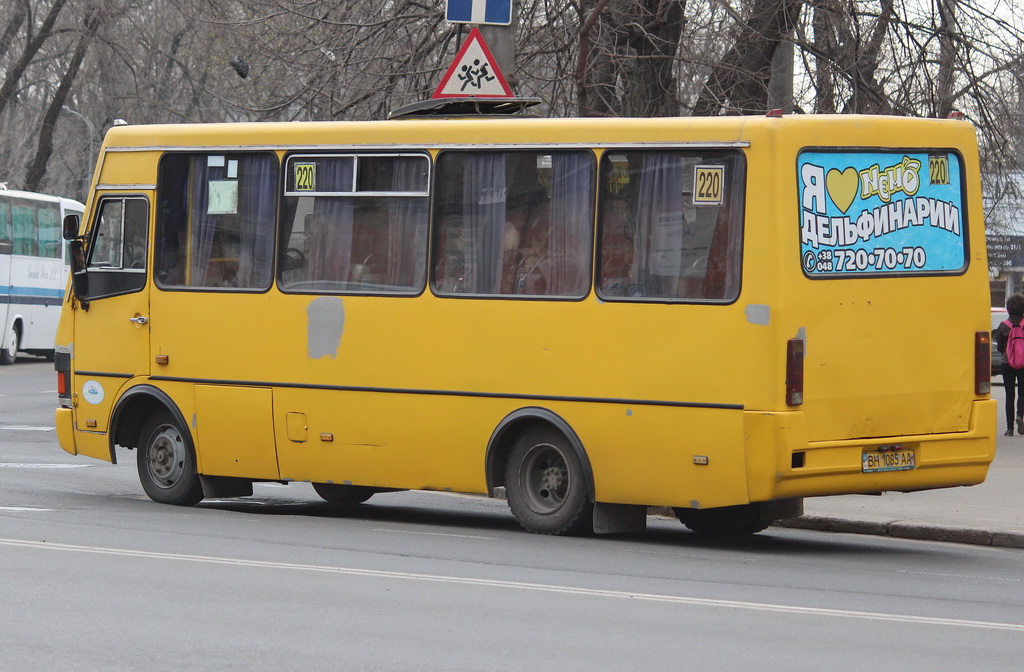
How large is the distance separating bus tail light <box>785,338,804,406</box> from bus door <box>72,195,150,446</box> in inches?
212

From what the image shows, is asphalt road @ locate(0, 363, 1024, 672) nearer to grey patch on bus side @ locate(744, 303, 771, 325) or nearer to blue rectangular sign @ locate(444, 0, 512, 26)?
grey patch on bus side @ locate(744, 303, 771, 325)

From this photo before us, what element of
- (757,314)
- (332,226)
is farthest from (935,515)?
(332,226)

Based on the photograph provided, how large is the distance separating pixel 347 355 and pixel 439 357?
810mm

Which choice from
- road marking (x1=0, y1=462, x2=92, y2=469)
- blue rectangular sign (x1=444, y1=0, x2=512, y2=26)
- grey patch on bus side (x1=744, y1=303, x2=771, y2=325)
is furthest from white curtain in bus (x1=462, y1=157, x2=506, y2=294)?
road marking (x1=0, y1=462, x2=92, y2=469)

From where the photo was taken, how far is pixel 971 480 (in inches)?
422

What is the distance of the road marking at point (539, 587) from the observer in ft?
25.5

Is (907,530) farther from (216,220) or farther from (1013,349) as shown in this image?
(1013,349)

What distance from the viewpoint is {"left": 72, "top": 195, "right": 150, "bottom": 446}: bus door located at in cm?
1280

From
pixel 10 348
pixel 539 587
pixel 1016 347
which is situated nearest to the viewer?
pixel 539 587

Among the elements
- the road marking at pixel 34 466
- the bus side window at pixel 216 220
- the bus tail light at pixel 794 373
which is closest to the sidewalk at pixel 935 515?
the bus tail light at pixel 794 373

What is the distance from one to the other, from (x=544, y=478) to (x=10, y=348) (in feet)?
90.7

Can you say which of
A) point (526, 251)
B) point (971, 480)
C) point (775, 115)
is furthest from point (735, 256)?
point (971, 480)

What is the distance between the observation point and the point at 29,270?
36562mm

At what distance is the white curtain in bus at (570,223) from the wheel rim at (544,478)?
44.4 inches
